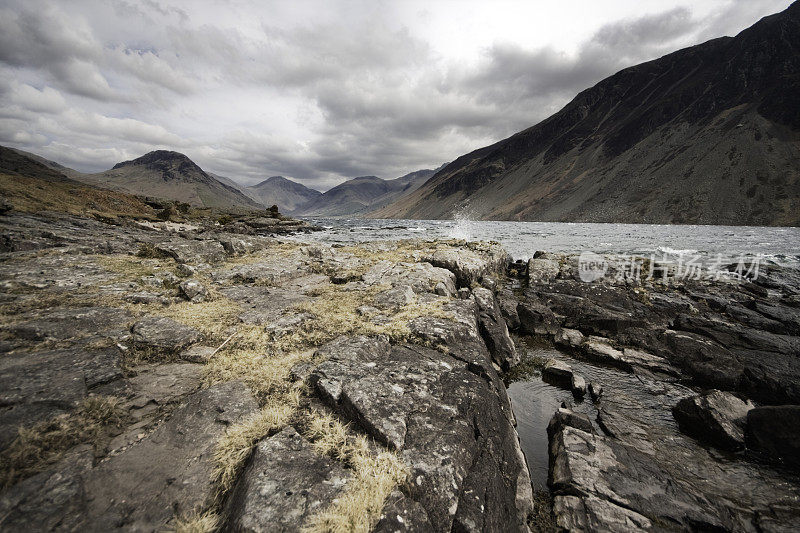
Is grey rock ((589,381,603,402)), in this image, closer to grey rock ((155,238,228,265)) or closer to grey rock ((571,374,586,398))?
grey rock ((571,374,586,398))

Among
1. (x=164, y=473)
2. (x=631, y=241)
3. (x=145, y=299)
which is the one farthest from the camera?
(x=631, y=241)


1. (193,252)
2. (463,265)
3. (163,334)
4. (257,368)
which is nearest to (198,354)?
(163,334)

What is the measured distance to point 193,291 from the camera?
38.3 feet

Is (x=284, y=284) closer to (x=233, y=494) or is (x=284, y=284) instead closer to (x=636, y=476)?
(x=233, y=494)

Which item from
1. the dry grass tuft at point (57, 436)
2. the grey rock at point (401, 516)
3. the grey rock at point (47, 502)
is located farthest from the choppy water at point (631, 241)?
the grey rock at point (47, 502)

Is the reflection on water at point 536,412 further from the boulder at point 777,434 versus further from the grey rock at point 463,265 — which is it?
the grey rock at point 463,265

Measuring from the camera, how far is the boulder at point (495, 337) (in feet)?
41.7

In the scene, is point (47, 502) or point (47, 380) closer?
point (47, 502)

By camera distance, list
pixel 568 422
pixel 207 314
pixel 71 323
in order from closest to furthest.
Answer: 1. pixel 71 323
2. pixel 568 422
3. pixel 207 314

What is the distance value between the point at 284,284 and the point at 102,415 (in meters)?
10.0

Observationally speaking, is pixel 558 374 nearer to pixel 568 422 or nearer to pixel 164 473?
pixel 568 422

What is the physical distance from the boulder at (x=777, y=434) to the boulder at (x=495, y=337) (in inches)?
274

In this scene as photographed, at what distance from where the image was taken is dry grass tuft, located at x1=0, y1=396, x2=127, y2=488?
4129 millimetres

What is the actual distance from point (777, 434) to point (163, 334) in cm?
1764
